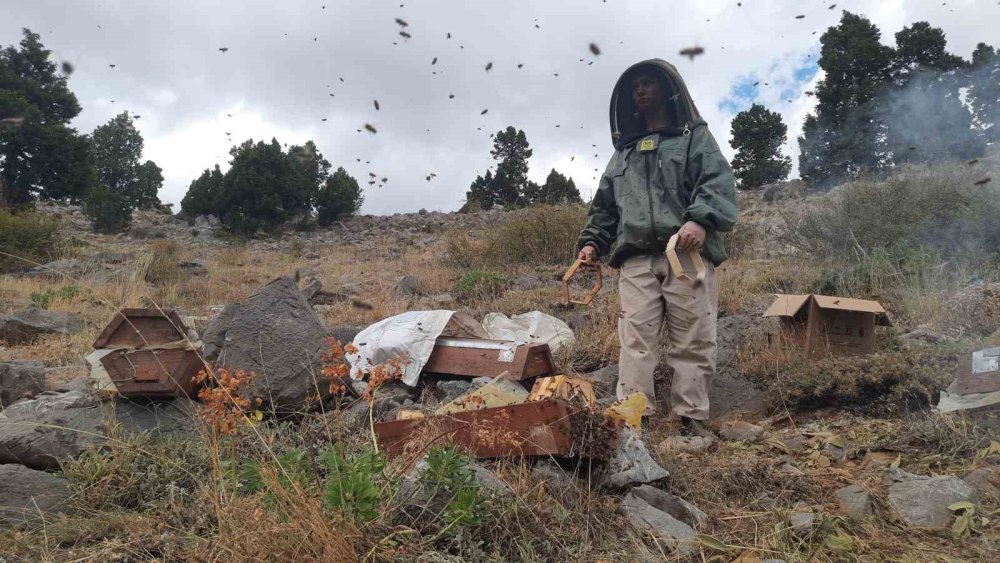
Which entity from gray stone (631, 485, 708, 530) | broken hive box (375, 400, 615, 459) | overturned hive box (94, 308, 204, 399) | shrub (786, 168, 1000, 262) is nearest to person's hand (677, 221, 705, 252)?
broken hive box (375, 400, 615, 459)

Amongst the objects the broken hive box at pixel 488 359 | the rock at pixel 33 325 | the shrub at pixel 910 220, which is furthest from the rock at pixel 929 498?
the rock at pixel 33 325

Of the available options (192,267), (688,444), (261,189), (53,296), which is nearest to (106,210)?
(261,189)

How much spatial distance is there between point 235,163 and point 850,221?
1861cm

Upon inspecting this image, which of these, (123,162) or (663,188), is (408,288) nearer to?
(663,188)

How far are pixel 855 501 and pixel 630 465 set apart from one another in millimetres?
779

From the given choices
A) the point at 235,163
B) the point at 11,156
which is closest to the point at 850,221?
the point at 235,163

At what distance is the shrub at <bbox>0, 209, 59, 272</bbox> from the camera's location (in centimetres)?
1044

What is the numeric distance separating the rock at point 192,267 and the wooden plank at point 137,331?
840cm

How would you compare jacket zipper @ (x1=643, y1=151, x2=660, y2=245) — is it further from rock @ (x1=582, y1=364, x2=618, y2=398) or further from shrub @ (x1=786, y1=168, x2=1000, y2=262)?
shrub @ (x1=786, y1=168, x2=1000, y2=262)

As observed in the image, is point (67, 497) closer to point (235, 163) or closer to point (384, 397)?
point (384, 397)

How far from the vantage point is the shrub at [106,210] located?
19.3 metres

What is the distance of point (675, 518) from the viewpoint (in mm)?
2227

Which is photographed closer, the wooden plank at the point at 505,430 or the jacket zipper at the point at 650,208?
the wooden plank at the point at 505,430

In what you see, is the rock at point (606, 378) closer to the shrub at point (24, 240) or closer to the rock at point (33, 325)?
the rock at point (33, 325)
